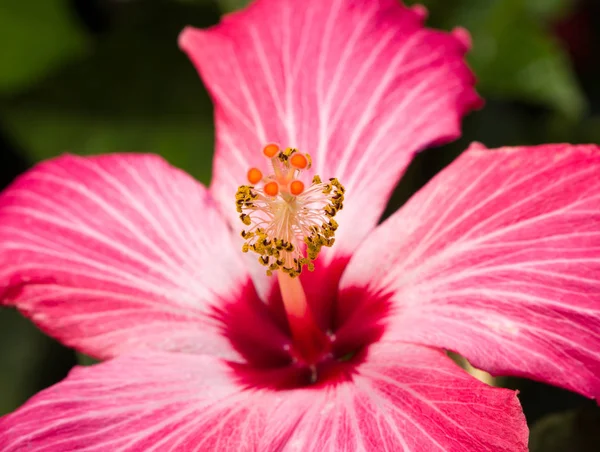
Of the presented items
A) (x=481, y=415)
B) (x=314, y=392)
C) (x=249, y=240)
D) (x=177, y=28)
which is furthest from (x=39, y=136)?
(x=481, y=415)

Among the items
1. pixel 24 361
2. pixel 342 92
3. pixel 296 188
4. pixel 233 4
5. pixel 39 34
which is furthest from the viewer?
pixel 39 34

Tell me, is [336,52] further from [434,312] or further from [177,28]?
[177,28]

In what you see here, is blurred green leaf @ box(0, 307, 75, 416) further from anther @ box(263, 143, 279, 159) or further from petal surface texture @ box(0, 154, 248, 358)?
anther @ box(263, 143, 279, 159)

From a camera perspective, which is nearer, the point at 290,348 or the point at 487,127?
the point at 290,348

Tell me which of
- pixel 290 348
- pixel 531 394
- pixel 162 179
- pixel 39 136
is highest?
pixel 162 179

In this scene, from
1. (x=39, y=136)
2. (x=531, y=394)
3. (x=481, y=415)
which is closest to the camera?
(x=481, y=415)

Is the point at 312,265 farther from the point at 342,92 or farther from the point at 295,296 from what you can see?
the point at 342,92

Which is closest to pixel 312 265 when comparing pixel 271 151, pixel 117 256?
pixel 271 151
